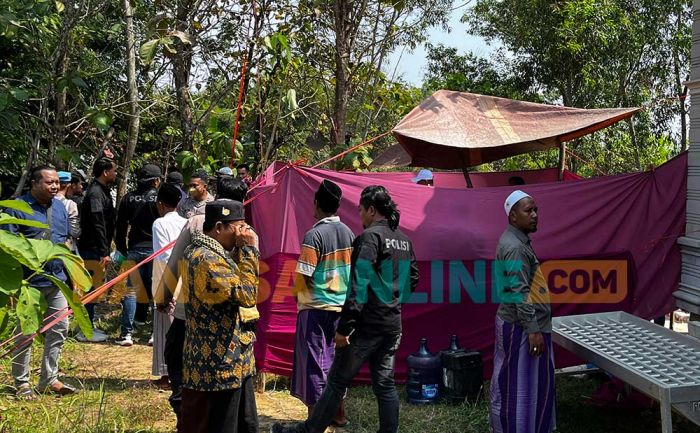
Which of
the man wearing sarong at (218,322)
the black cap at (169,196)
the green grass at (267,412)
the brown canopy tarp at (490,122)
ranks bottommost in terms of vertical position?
the green grass at (267,412)

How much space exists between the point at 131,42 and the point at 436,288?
16.7 ft

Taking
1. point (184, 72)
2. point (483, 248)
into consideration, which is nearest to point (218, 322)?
point (483, 248)

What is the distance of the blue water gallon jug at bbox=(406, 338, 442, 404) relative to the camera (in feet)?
16.9

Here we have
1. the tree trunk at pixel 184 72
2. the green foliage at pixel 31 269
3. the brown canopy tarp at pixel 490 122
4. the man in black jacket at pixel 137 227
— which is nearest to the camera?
the green foliage at pixel 31 269

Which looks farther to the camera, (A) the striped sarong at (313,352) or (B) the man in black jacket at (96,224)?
(B) the man in black jacket at (96,224)

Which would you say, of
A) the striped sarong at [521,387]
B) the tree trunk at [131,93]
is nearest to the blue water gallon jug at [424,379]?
the striped sarong at [521,387]

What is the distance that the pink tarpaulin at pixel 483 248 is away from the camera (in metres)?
5.27

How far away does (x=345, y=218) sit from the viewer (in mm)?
5445

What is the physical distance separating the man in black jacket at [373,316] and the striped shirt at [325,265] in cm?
36

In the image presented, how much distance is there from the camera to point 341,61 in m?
8.06

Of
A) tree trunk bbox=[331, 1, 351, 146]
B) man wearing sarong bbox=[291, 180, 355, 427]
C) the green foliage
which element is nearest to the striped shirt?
man wearing sarong bbox=[291, 180, 355, 427]

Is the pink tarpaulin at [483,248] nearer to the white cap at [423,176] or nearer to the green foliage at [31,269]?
the white cap at [423,176]

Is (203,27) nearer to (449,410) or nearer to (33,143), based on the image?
(33,143)

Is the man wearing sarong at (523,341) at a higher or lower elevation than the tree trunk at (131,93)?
lower
